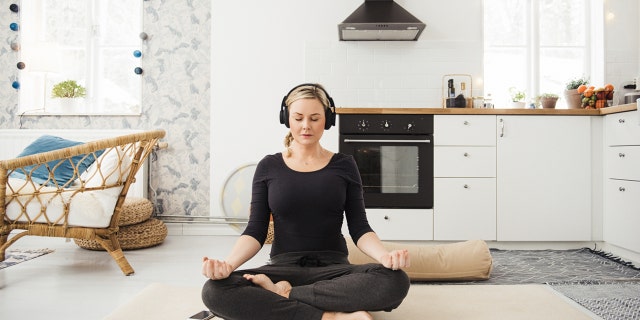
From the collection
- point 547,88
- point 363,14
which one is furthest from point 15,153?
point 547,88

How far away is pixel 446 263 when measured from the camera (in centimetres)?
235

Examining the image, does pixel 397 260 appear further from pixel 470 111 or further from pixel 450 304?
pixel 470 111

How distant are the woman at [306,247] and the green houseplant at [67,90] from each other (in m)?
3.04

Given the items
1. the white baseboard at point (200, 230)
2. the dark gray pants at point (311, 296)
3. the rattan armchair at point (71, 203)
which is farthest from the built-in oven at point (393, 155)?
the dark gray pants at point (311, 296)

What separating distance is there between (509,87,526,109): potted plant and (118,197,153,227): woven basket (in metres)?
3.02

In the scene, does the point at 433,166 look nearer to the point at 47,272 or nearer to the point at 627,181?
the point at 627,181

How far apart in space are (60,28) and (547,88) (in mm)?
4511

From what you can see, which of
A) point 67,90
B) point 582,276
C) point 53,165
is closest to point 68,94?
point 67,90

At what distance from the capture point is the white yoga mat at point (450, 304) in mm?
1724

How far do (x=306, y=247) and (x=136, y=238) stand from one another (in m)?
2.05

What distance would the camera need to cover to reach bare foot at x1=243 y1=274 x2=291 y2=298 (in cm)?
141

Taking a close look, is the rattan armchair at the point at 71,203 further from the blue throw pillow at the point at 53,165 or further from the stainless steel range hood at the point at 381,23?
the stainless steel range hood at the point at 381,23

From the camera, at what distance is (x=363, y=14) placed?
11.5 feet

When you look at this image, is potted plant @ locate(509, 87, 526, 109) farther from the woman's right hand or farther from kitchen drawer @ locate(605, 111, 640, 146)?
the woman's right hand
